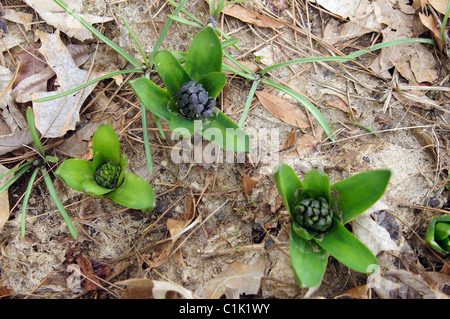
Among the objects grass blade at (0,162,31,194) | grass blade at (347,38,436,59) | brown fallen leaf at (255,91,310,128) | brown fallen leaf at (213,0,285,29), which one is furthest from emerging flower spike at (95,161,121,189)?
grass blade at (347,38,436,59)

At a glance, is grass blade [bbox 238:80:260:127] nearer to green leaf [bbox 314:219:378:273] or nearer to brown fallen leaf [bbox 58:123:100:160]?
green leaf [bbox 314:219:378:273]

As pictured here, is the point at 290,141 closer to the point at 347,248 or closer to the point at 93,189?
the point at 347,248

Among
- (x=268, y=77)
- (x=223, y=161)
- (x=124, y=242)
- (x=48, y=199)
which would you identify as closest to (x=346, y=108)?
(x=268, y=77)

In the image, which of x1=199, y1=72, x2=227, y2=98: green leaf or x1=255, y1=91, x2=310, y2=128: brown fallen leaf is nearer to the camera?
x1=199, y1=72, x2=227, y2=98: green leaf

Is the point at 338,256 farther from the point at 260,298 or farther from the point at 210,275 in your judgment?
the point at 210,275

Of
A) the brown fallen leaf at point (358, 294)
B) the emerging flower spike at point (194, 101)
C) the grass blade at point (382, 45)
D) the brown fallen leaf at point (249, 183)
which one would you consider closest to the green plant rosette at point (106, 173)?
the emerging flower spike at point (194, 101)

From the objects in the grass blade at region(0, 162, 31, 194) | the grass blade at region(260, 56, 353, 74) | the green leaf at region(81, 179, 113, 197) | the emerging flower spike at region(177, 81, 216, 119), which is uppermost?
the grass blade at region(260, 56, 353, 74)
